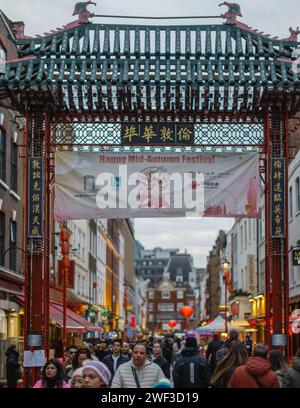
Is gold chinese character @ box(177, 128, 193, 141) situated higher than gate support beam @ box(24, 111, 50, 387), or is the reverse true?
gold chinese character @ box(177, 128, 193, 141)

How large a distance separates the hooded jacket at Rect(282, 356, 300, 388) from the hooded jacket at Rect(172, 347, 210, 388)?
10.9 ft

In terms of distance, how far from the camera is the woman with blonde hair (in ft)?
41.7

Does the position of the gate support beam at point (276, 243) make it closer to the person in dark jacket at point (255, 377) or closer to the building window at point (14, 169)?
the person in dark jacket at point (255, 377)

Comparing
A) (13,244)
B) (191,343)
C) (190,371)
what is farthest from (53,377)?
(13,244)

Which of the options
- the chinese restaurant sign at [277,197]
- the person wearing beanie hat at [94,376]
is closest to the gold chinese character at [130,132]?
the chinese restaurant sign at [277,197]

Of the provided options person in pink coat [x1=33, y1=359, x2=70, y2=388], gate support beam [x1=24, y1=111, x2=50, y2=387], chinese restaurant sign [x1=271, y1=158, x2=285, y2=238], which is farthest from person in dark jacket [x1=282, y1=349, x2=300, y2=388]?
gate support beam [x1=24, y1=111, x2=50, y2=387]

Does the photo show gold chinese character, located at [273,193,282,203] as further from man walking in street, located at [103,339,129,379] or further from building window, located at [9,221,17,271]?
building window, located at [9,221,17,271]

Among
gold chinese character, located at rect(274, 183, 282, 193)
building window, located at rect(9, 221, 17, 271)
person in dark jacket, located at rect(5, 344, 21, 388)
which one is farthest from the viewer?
building window, located at rect(9, 221, 17, 271)

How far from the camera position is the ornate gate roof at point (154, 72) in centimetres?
1998

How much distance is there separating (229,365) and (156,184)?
926cm

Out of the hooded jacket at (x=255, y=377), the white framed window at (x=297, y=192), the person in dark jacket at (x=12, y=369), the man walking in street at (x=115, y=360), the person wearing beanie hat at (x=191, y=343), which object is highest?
the white framed window at (x=297, y=192)

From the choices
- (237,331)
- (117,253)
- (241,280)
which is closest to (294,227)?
(237,331)

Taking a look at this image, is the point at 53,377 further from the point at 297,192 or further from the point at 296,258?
the point at 297,192

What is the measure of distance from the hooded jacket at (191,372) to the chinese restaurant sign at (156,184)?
6786mm
